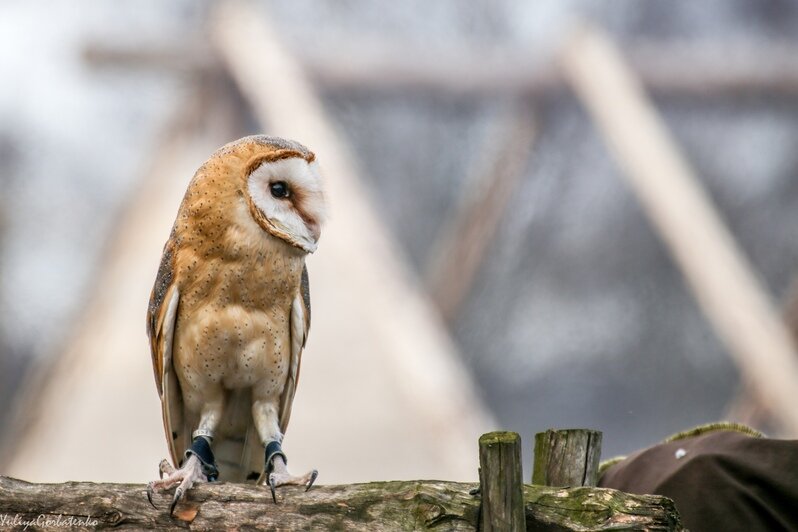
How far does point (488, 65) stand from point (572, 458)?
270cm

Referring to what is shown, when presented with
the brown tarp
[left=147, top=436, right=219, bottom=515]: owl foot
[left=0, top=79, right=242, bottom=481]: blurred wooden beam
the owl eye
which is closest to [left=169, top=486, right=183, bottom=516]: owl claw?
[left=147, top=436, right=219, bottom=515]: owl foot

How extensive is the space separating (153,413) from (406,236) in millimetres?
1109

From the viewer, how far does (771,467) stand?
3.94ft

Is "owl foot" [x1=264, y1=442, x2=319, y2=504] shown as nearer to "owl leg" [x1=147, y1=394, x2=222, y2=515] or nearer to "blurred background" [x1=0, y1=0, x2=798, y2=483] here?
"owl leg" [x1=147, y1=394, x2=222, y2=515]

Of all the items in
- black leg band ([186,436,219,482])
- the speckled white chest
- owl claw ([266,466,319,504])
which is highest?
the speckled white chest

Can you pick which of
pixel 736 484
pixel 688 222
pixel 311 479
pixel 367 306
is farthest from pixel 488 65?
pixel 311 479

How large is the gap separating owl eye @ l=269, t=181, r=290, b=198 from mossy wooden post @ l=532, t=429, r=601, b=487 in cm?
46

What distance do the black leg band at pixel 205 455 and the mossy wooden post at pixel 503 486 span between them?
38 centimetres

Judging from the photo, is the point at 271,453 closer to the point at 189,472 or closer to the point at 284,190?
the point at 189,472

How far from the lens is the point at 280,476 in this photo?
1.12 m

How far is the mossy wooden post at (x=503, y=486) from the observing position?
3.26ft

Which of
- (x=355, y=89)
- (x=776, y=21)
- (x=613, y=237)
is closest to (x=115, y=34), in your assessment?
(x=355, y=89)

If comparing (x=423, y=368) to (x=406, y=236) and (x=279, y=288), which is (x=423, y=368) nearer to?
(x=406, y=236)

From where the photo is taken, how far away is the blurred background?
127 inches
